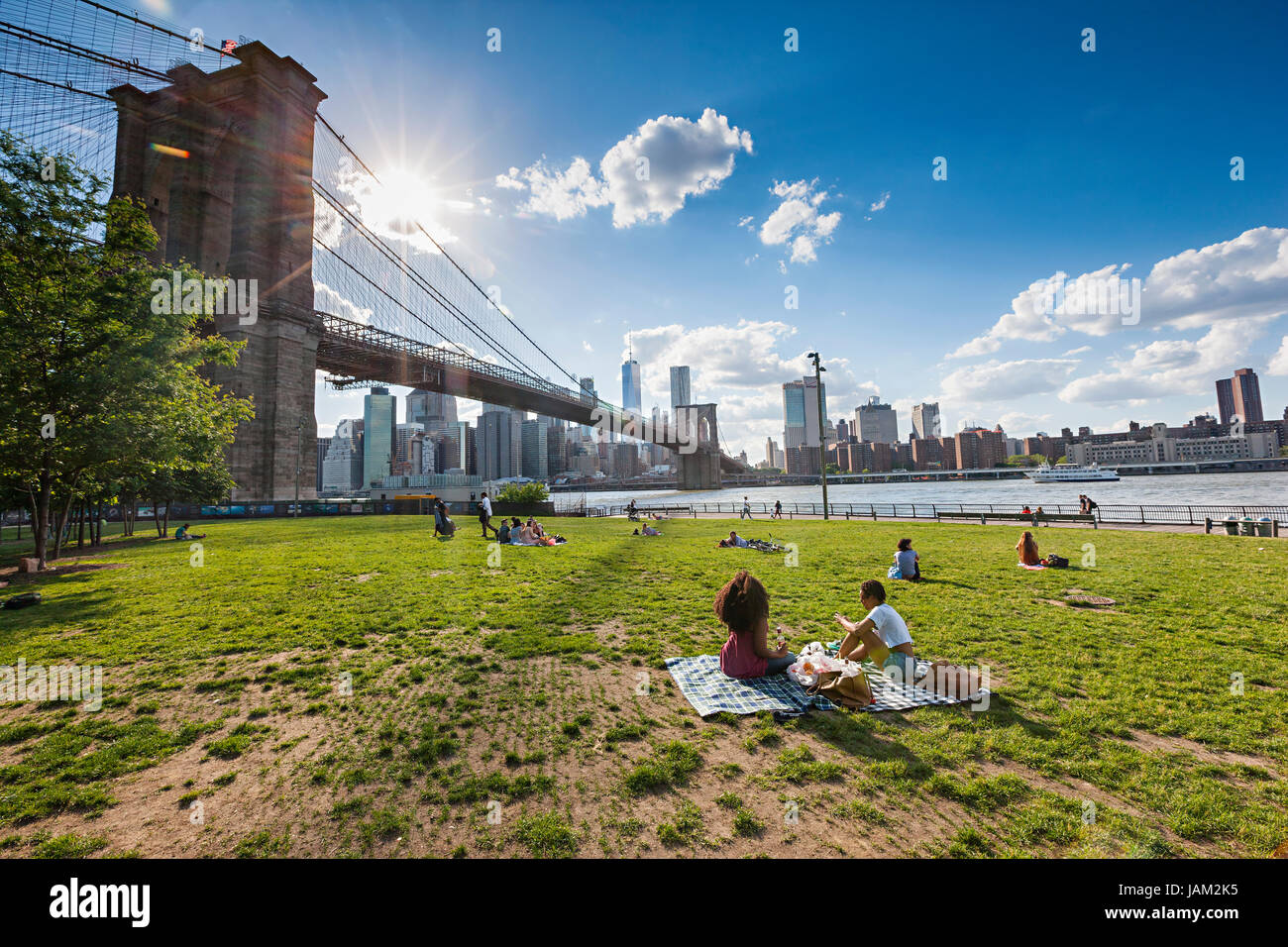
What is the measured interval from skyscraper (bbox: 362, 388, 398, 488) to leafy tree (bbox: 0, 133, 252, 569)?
131870 mm

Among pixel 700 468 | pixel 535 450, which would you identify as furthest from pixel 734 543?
pixel 535 450

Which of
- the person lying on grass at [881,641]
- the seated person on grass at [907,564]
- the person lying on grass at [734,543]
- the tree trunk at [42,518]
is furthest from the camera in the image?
the person lying on grass at [734,543]

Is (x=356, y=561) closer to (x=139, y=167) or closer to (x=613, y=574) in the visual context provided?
(x=613, y=574)

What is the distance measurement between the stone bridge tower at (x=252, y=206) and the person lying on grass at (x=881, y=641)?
37.7 m

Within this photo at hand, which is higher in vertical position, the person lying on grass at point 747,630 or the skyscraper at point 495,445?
the skyscraper at point 495,445

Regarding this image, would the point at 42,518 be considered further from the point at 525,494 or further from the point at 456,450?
the point at 456,450

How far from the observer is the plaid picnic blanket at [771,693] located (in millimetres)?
4426

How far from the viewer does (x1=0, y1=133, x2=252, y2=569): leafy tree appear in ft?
32.5

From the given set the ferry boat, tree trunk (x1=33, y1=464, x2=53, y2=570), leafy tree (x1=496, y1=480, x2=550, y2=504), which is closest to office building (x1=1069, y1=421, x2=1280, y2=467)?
the ferry boat

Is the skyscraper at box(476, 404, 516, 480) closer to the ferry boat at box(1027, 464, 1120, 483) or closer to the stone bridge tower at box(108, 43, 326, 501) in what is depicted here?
the stone bridge tower at box(108, 43, 326, 501)

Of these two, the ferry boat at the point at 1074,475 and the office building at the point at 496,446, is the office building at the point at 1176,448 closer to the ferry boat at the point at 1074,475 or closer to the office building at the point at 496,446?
the ferry boat at the point at 1074,475

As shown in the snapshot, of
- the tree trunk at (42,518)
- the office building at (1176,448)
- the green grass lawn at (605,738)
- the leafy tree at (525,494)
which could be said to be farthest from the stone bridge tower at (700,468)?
the office building at (1176,448)
